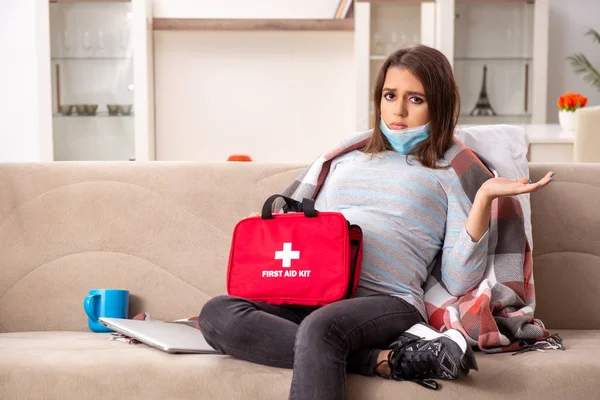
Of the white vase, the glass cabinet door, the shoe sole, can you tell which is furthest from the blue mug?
the white vase

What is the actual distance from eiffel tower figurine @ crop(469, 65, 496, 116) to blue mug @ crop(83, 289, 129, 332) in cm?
311

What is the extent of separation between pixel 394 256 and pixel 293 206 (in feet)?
0.92

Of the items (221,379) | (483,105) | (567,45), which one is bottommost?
(221,379)

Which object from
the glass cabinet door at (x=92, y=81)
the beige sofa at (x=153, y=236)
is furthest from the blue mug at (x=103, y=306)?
the glass cabinet door at (x=92, y=81)

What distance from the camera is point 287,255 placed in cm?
166

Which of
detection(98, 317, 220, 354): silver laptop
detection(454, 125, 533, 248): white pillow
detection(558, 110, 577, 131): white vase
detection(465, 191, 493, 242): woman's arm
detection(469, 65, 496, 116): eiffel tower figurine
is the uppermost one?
detection(469, 65, 496, 116): eiffel tower figurine

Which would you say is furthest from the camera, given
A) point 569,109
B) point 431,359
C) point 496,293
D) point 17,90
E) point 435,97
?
point 17,90

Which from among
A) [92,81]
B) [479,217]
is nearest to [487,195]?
[479,217]

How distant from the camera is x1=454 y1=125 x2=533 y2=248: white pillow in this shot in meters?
1.95

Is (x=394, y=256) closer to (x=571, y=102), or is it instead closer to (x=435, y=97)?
(x=435, y=97)

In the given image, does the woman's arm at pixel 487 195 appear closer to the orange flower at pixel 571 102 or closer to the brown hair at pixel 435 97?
the brown hair at pixel 435 97

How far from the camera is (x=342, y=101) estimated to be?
4.48 m

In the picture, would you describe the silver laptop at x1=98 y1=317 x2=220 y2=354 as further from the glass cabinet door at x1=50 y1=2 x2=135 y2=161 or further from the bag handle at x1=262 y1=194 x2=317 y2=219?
the glass cabinet door at x1=50 y1=2 x2=135 y2=161

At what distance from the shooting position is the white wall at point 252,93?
14.5 feet
